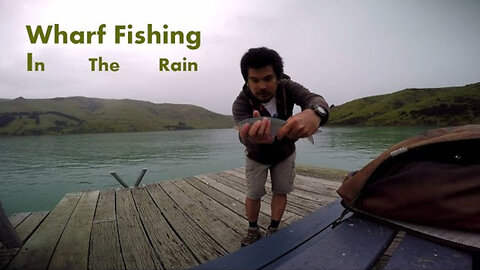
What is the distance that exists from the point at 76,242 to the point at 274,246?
2608mm

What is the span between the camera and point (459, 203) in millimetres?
1604

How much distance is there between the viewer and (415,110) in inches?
3450

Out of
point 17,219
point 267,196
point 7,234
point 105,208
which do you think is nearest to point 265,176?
point 267,196

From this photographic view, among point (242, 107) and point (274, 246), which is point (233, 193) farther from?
point (274, 246)

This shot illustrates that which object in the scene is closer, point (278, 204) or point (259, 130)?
point (259, 130)

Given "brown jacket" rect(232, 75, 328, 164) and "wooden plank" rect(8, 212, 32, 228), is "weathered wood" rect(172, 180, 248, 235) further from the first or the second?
"wooden plank" rect(8, 212, 32, 228)

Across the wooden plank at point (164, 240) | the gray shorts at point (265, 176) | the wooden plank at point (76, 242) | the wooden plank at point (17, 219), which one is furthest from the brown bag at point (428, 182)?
the wooden plank at point (17, 219)

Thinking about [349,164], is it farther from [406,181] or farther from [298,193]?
[406,181]

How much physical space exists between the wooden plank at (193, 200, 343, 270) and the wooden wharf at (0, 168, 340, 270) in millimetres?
829

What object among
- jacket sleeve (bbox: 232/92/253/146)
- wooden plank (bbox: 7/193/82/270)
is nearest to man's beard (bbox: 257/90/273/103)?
jacket sleeve (bbox: 232/92/253/146)

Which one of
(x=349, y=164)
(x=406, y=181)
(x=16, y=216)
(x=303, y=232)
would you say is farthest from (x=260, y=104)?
(x=349, y=164)

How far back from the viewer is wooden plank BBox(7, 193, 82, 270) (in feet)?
8.67

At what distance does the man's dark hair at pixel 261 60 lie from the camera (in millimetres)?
2449

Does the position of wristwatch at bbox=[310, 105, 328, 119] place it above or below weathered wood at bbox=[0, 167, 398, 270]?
above
